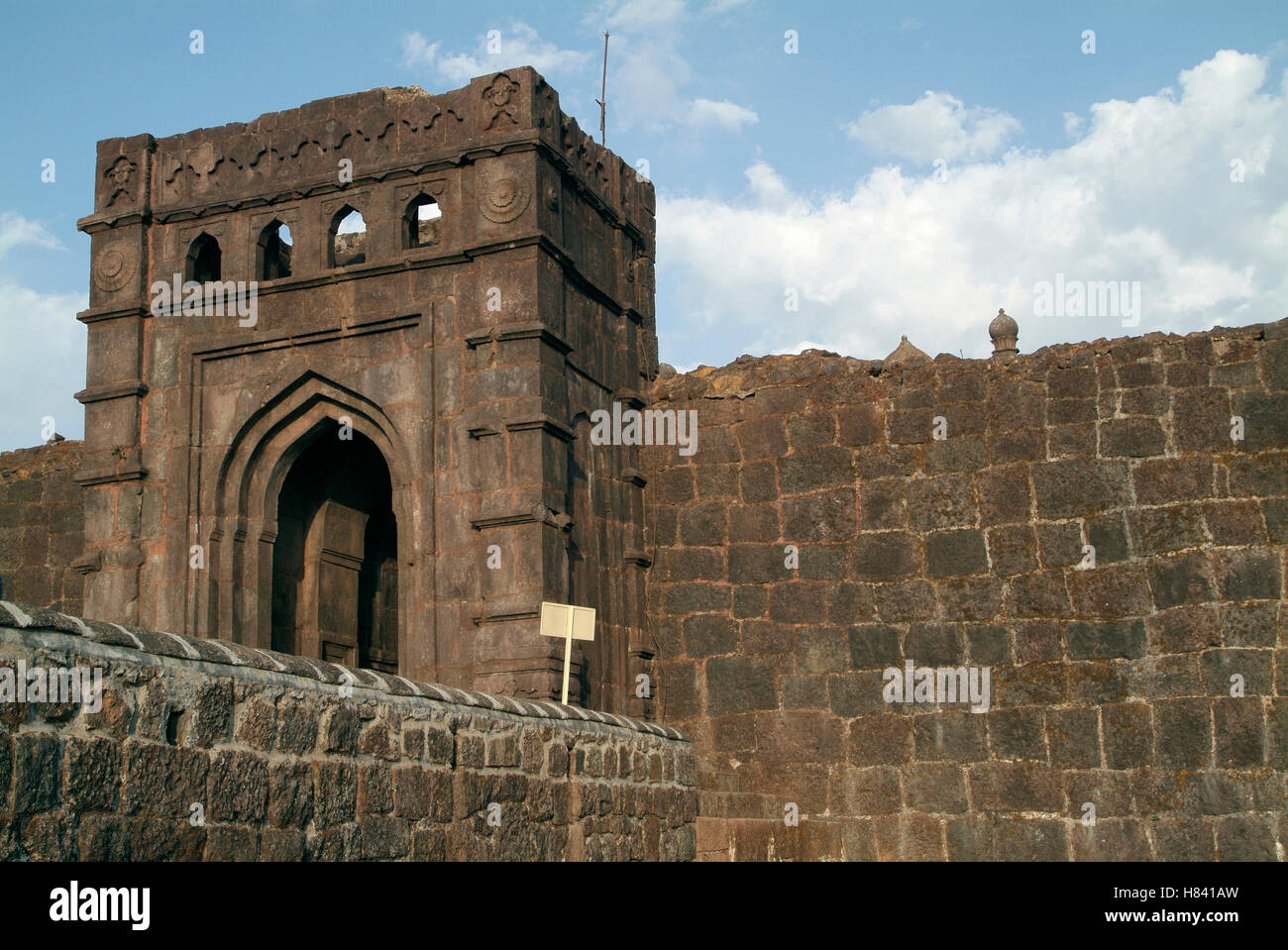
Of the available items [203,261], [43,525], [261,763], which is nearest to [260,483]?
[203,261]

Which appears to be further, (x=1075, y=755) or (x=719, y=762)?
(x=719, y=762)

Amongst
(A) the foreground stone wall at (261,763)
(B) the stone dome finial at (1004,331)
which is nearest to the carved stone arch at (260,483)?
(A) the foreground stone wall at (261,763)

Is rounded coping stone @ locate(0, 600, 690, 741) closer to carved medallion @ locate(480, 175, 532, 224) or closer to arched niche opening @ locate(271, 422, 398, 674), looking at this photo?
carved medallion @ locate(480, 175, 532, 224)

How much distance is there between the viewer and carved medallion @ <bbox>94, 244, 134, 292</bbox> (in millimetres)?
13281

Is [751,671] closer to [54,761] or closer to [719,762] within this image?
[719,762]

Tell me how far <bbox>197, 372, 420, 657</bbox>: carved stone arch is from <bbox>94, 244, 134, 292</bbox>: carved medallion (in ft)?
6.12

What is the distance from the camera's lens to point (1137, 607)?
11.3m

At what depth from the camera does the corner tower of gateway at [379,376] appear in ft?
38.4

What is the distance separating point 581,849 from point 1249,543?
5.64m

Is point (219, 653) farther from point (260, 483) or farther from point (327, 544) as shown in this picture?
point (327, 544)

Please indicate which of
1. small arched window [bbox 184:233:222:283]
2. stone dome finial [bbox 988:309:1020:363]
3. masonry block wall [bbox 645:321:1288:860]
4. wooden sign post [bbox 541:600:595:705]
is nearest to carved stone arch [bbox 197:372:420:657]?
small arched window [bbox 184:233:222:283]

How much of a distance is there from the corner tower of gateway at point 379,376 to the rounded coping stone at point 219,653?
3.69m
